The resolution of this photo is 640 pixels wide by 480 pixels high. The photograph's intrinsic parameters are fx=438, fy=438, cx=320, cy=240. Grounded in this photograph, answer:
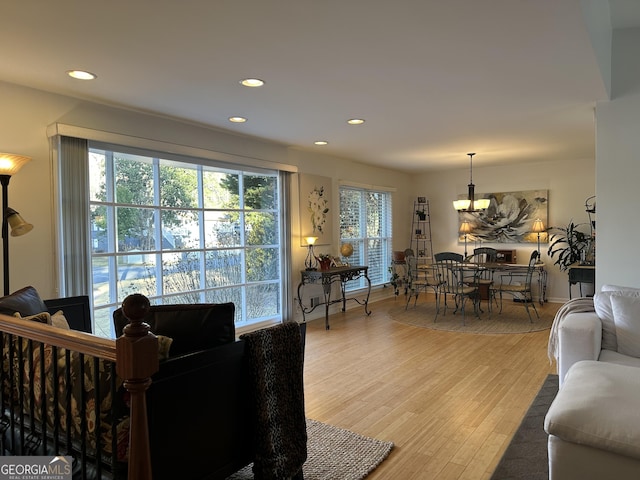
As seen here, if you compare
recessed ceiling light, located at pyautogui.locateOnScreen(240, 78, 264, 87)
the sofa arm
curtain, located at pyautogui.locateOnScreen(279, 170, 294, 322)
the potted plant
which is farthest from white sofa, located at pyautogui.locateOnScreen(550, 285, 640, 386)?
the potted plant

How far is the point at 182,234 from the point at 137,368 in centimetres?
348

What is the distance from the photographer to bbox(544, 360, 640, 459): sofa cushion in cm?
176

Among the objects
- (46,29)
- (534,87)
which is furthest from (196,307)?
(534,87)

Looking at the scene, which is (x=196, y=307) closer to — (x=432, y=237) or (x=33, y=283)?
→ (x=33, y=283)

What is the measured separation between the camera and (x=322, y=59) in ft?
9.25

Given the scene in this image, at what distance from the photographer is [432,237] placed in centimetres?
864

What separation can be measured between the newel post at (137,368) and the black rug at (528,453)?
5.81 feet

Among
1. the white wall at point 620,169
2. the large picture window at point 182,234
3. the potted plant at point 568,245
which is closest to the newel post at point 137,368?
the large picture window at point 182,234

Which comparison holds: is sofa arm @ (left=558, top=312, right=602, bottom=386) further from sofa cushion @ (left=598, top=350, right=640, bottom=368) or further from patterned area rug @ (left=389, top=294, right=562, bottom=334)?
patterned area rug @ (left=389, top=294, right=562, bottom=334)

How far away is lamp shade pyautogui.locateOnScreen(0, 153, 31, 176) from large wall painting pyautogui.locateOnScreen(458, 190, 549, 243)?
7060 millimetres

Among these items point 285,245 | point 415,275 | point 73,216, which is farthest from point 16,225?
point 415,275

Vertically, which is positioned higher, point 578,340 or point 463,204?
point 463,204

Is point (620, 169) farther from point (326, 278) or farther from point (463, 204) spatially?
point (326, 278)

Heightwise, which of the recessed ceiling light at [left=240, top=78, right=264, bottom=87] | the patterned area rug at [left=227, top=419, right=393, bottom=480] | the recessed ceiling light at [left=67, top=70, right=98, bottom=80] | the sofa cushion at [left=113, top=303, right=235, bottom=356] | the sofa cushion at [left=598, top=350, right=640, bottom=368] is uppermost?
the recessed ceiling light at [left=67, top=70, right=98, bottom=80]
